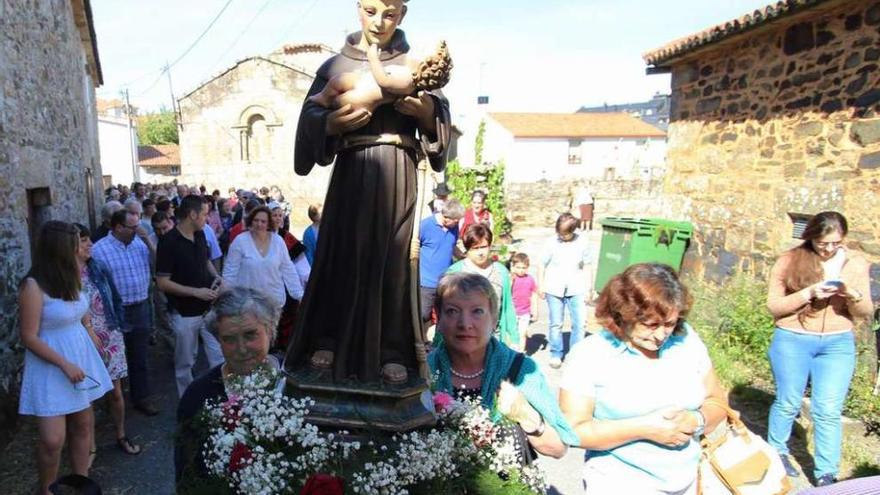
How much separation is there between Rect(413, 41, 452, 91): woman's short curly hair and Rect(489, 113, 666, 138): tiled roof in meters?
40.9

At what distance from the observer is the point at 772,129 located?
22.5 ft

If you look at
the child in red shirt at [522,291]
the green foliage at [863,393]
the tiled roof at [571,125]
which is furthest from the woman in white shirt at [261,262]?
the tiled roof at [571,125]

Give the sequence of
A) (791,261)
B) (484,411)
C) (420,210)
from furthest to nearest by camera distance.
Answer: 1. (791,261)
2. (484,411)
3. (420,210)

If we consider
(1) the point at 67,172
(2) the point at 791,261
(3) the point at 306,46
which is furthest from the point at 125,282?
(3) the point at 306,46

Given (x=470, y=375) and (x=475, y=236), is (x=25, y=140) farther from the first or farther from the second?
(x=470, y=375)

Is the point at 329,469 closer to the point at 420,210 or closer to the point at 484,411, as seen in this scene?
the point at 484,411

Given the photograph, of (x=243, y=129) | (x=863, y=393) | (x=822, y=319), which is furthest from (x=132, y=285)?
(x=243, y=129)

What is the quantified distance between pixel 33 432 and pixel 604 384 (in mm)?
4717

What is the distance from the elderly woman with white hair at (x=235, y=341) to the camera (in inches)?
82.0

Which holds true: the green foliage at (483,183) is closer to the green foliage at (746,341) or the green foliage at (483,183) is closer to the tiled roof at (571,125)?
the green foliage at (746,341)

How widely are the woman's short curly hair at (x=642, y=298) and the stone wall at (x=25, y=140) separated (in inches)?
181

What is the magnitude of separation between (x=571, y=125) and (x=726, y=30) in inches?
1518

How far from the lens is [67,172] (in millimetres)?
7695

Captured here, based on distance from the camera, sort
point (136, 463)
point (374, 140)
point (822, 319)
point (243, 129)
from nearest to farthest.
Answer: point (374, 140) → point (822, 319) → point (136, 463) → point (243, 129)
